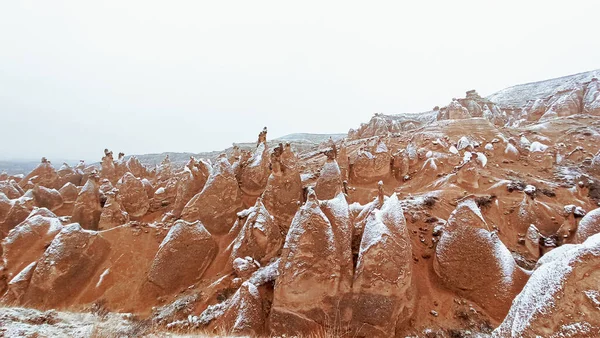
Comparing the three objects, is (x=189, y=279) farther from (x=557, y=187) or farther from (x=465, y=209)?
(x=557, y=187)

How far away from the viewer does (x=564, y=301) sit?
149 inches

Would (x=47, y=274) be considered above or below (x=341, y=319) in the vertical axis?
above

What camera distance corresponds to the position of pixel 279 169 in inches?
491

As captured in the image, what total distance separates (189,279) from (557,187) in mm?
17664

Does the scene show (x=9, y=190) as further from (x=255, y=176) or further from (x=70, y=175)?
(x=255, y=176)

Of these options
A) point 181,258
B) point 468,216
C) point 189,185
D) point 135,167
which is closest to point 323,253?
point 468,216

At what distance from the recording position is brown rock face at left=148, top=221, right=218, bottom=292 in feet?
31.2

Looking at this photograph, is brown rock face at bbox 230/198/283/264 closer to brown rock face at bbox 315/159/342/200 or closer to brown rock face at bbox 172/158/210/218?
brown rock face at bbox 315/159/342/200

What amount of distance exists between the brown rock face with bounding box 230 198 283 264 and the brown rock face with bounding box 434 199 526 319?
5447mm

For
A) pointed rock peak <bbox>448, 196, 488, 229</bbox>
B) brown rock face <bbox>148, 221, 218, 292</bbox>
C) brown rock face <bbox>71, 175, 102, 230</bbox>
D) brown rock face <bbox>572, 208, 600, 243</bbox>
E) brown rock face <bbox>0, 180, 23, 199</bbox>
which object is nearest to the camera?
pointed rock peak <bbox>448, 196, 488, 229</bbox>

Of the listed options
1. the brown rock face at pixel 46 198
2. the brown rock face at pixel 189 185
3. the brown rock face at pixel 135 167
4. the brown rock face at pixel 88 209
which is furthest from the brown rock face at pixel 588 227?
the brown rock face at pixel 135 167

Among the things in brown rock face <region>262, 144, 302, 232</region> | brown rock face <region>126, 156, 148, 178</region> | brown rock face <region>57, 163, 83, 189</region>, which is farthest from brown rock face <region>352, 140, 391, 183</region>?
brown rock face <region>57, 163, 83, 189</region>

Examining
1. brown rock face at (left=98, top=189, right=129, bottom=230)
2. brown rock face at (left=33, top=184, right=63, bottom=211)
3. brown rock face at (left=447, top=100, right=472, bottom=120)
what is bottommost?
brown rock face at (left=98, top=189, right=129, bottom=230)

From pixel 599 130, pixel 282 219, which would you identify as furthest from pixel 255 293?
pixel 599 130
